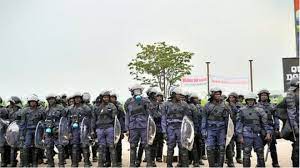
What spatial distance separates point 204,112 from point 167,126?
1.04m

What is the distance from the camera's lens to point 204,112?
35.5ft

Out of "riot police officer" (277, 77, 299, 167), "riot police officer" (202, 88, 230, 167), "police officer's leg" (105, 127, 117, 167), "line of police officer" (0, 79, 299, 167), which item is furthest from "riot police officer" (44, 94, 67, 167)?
"riot police officer" (277, 77, 299, 167)

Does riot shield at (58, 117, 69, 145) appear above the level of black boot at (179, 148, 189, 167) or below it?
above

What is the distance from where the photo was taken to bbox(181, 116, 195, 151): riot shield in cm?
1102

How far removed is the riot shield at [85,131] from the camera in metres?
11.8

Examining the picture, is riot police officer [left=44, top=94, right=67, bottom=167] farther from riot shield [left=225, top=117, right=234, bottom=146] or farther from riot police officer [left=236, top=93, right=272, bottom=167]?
riot police officer [left=236, top=93, right=272, bottom=167]

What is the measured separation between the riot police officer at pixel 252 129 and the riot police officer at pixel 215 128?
402 millimetres

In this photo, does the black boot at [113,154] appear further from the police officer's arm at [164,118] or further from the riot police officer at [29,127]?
the riot police officer at [29,127]

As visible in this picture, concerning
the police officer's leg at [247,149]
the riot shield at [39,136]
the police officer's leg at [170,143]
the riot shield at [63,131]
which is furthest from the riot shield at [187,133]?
the riot shield at [39,136]

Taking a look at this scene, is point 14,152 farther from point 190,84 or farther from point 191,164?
point 190,84

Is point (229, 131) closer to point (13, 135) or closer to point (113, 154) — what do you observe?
point (113, 154)

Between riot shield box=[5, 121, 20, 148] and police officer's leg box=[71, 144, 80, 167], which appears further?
riot shield box=[5, 121, 20, 148]

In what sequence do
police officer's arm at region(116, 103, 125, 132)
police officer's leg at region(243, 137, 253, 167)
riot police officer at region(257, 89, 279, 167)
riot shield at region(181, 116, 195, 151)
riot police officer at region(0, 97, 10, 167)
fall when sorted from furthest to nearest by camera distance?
riot police officer at region(0, 97, 10, 167) < police officer's arm at region(116, 103, 125, 132) < riot police officer at region(257, 89, 279, 167) < riot shield at region(181, 116, 195, 151) < police officer's leg at region(243, 137, 253, 167)

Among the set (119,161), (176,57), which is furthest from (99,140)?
(176,57)
